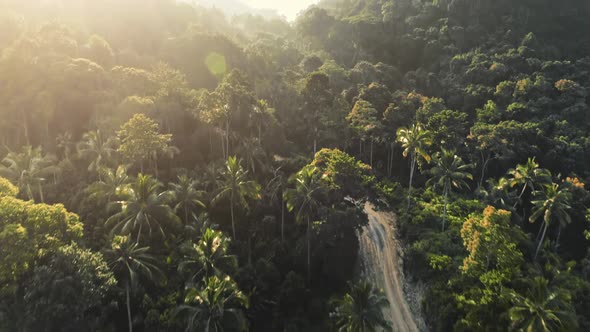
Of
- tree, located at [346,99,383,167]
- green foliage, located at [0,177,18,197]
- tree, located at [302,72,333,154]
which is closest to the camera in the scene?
green foliage, located at [0,177,18,197]

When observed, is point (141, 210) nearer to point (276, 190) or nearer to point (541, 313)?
point (276, 190)

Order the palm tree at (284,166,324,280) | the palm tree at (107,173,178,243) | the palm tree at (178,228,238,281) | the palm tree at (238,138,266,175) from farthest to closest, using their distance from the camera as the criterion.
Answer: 1. the palm tree at (238,138,266,175)
2. the palm tree at (284,166,324,280)
3. the palm tree at (107,173,178,243)
4. the palm tree at (178,228,238,281)

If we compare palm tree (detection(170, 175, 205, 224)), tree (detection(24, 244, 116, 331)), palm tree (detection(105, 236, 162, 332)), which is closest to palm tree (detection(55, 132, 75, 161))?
palm tree (detection(170, 175, 205, 224))

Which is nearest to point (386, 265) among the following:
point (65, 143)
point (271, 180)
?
point (271, 180)

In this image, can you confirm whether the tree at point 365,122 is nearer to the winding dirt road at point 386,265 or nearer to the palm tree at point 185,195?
the winding dirt road at point 386,265

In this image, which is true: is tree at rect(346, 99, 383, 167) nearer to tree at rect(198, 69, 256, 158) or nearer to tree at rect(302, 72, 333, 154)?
tree at rect(302, 72, 333, 154)

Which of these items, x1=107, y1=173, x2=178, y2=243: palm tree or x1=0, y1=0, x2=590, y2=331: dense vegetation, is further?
x1=107, y1=173, x2=178, y2=243: palm tree

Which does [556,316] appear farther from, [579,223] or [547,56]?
[547,56]
